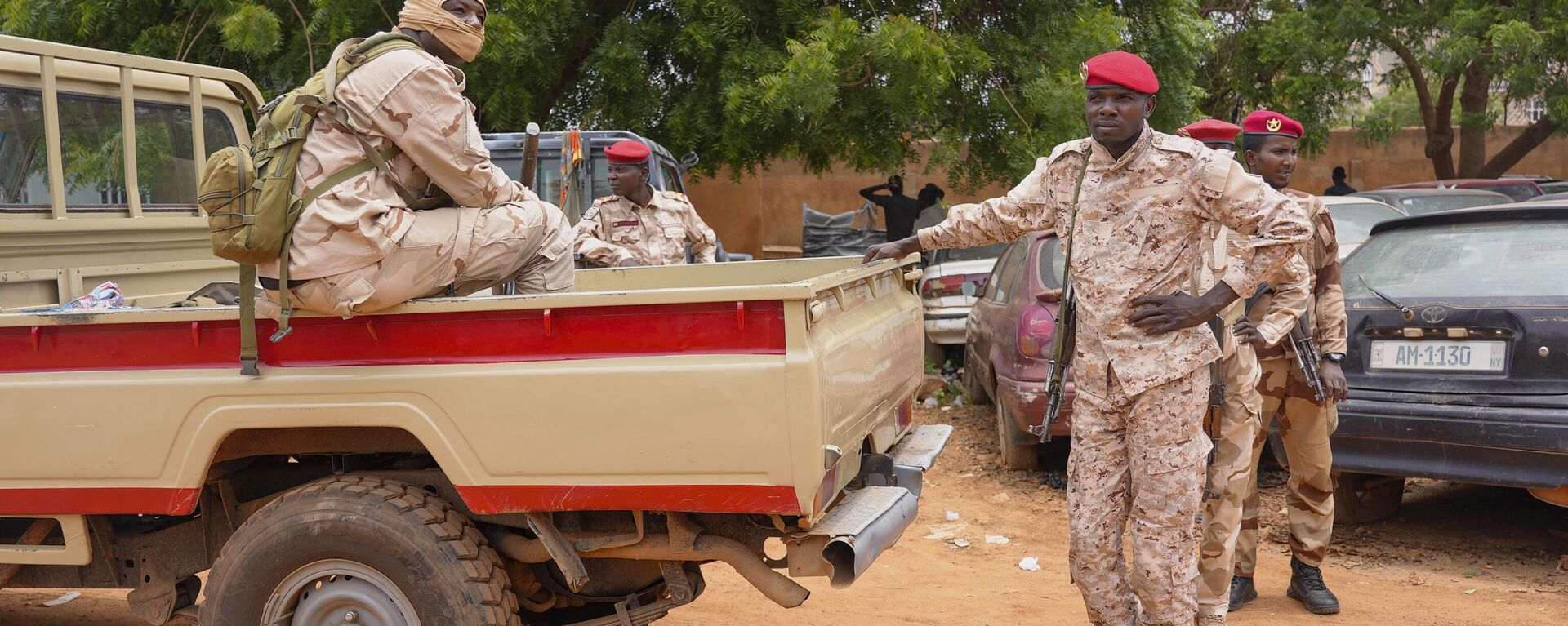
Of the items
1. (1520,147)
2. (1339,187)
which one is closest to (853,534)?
(1339,187)

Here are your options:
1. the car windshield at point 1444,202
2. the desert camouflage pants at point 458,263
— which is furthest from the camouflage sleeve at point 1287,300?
the car windshield at point 1444,202

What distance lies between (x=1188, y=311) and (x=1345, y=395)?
5.04ft

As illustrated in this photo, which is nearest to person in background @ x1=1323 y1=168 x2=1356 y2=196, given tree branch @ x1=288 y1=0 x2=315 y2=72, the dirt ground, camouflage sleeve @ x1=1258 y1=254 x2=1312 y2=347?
→ the dirt ground

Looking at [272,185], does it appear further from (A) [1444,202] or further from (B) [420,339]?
(A) [1444,202]

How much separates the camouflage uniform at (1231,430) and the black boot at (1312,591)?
680 millimetres

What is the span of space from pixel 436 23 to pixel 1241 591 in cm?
365

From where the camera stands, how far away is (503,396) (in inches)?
130

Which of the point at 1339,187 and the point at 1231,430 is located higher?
the point at 1339,187

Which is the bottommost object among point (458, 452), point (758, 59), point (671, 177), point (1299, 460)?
point (1299, 460)

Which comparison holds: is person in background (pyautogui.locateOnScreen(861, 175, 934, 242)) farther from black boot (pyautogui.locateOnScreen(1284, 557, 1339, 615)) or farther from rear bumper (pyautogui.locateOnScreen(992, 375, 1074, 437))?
black boot (pyautogui.locateOnScreen(1284, 557, 1339, 615))

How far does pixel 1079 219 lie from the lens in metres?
3.83

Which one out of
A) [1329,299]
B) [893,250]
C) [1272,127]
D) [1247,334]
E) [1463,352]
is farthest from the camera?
[1463,352]

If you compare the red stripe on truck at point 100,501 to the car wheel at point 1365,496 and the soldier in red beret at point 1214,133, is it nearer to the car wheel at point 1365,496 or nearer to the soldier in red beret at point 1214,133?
the soldier in red beret at point 1214,133

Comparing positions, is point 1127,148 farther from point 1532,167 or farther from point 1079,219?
point 1532,167
